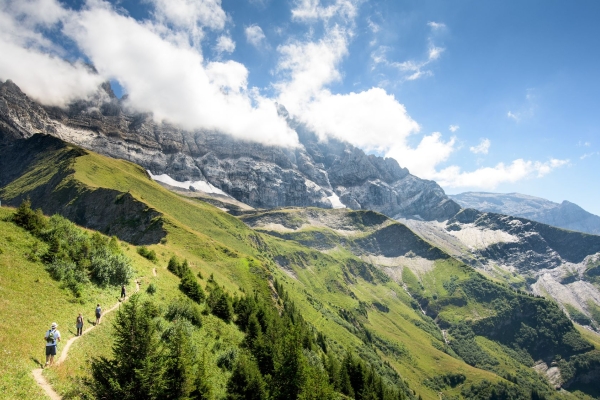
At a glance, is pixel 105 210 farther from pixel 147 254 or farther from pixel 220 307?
pixel 220 307

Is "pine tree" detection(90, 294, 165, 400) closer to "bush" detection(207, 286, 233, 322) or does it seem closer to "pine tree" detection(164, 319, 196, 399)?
"pine tree" detection(164, 319, 196, 399)

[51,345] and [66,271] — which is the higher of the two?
[66,271]

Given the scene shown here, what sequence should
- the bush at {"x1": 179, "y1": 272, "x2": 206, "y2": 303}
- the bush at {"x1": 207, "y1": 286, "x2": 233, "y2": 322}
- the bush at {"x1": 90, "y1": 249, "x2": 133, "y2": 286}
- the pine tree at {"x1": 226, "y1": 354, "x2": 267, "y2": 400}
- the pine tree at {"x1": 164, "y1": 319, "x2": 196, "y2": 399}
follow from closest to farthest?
the pine tree at {"x1": 164, "y1": 319, "x2": 196, "y2": 399}
the pine tree at {"x1": 226, "y1": 354, "x2": 267, "y2": 400}
the bush at {"x1": 90, "y1": 249, "x2": 133, "y2": 286}
the bush at {"x1": 179, "y1": 272, "x2": 206, "y2": 303}
the bush at {"x1": 207, "y1": 286, "x2": 233, "y2": 322}

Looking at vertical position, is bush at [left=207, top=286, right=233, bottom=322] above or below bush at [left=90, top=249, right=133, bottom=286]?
below

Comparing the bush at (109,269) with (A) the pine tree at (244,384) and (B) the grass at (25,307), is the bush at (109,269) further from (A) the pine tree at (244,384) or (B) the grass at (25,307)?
(A) the pine tree at (244,384)

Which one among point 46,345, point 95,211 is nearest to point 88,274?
point 46,345

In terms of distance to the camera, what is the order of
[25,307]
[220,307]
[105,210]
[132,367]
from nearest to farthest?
[132,367] → [25,307] → [220,307] → [105,210]

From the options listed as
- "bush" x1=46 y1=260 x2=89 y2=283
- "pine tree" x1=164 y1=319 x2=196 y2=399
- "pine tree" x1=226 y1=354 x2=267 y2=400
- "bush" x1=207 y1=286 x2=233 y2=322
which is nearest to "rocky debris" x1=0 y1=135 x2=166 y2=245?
"bush" x1=207 y1=286 x2=233 y2=322

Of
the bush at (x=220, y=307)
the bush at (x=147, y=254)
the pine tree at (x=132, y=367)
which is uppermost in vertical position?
the bush at (x=147, y=254)

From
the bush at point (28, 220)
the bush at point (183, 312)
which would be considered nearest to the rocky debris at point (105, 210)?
the bush at point (183, 312)

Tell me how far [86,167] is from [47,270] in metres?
187

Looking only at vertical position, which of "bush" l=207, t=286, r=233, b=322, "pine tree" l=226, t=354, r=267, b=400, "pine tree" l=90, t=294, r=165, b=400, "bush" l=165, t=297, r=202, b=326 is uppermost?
"pine tree" l=90, t=294, r=165, b=400

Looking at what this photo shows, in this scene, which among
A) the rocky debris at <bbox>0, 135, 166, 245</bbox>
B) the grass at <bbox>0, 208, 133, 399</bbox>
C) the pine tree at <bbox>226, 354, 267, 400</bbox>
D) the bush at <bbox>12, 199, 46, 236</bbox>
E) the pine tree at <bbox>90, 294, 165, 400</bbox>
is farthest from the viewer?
the rocky debris at <bbox>0, 135, 166, 245</bbox>

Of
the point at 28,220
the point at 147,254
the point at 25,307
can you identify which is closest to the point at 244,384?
the point at 25,307
